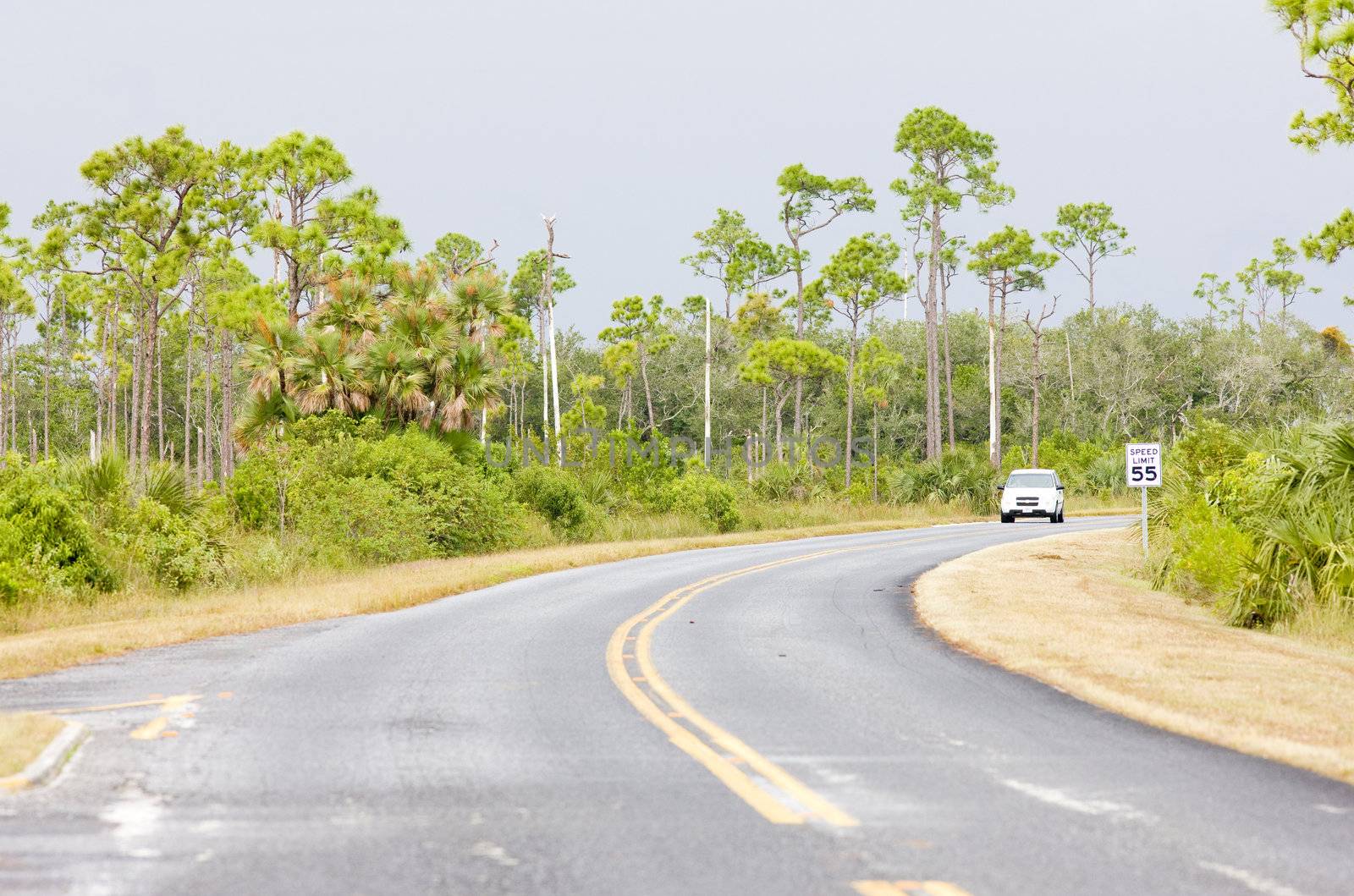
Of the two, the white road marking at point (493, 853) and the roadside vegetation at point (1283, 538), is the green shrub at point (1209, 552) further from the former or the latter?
the white road marking at point (493, 853)

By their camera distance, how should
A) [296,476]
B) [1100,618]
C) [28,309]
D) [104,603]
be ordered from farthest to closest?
[28,309]
[296,476]
[104,603]
[1100,618]

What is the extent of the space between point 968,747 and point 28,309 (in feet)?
258

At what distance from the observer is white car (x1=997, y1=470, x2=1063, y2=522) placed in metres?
41.8

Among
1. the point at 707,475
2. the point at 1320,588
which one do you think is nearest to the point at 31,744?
the point at 1320,588

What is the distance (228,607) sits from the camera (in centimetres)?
→ 1692

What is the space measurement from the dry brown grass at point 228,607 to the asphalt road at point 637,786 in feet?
3.61

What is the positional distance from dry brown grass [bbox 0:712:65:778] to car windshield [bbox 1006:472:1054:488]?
37.2m

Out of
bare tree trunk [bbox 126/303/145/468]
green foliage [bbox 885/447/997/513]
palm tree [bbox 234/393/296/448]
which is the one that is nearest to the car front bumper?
green foliage [bbox 885/447/997/513]

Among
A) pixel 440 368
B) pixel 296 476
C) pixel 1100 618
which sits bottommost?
pixel 1100 618

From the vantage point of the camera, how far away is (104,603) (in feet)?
57.3

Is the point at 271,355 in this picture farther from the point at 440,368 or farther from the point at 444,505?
the point at 444,505

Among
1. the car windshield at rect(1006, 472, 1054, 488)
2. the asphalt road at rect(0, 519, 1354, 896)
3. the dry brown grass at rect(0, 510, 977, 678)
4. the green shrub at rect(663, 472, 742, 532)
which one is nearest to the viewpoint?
the asphalt road at rect(0, 519, 1354, 896)

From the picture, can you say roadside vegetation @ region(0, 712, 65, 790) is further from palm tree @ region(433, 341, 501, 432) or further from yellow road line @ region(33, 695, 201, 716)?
palm tree @ region(433, 341, 501, 432)

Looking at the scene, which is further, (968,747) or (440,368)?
(440,368)
